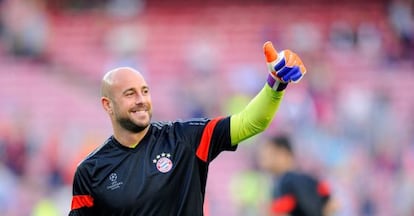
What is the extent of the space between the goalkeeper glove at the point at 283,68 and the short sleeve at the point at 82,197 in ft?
3.63

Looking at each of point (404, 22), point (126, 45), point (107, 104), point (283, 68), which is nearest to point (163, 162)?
point (107, 104)

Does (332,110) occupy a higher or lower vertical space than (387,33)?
lower

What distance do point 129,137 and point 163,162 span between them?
0.80ft

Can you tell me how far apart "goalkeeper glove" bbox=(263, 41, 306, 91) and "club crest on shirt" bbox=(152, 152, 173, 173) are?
676mm

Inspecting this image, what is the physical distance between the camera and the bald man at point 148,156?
16.6 feet

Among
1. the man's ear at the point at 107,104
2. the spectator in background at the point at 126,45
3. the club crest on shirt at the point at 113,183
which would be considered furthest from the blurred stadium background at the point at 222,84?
the club crest on shirt at the point at 113,183

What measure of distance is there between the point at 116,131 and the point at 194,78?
29.3ft

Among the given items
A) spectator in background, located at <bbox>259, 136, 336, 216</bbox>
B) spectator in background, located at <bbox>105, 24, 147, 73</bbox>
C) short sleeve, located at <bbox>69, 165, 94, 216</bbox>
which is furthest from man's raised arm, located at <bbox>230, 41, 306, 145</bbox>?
spectator in background, located at <bbox>105, 24, 147, 73</bbox>

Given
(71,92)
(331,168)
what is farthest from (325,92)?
(71,92)

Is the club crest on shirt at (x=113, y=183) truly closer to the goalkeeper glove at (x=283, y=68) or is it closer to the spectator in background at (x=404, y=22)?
the goalkeeper glove at (x=283, y=68)

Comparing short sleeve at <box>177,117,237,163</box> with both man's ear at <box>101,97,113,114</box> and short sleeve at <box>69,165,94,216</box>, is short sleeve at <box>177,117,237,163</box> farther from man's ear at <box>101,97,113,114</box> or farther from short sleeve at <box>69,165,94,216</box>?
short sleeve at <box>69,165,94,216</box>

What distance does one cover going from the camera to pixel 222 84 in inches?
560

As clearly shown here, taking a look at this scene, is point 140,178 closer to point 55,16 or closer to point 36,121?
point 36,121

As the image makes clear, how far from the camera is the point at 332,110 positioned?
539 inches
